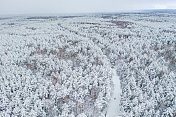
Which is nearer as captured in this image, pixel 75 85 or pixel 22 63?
pixel 75 85

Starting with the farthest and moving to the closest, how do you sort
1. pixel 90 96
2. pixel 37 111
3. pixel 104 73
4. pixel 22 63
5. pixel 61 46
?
pixel 61 46 < pixel 22 63 < pixel 104 73 < pixel 90 96 < pixel 37 111

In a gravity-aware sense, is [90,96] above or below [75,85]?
below

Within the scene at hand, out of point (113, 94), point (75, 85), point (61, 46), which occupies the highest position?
point (61, 46)

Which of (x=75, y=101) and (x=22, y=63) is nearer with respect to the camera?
(x=75, y=101)

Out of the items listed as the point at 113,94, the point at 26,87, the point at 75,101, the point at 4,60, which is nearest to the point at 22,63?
the point at 4,60

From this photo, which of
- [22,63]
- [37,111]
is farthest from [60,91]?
[22,63]

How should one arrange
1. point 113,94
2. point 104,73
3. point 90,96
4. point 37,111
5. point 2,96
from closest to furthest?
point 37,111
point 2,96
point 90,96
point 113,94
point 104,73

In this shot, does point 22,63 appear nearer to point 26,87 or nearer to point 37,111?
point 26,87

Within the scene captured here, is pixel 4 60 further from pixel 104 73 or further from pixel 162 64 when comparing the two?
pixel 162 64

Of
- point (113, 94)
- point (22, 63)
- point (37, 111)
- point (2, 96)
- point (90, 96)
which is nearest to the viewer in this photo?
point (37, 111)
